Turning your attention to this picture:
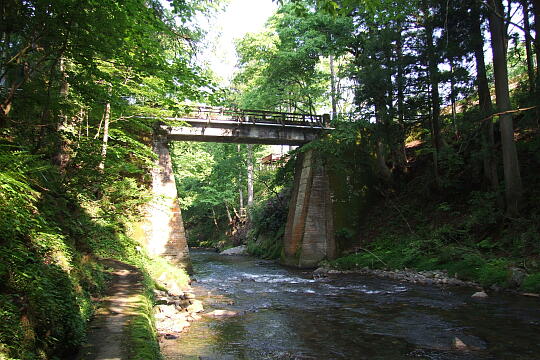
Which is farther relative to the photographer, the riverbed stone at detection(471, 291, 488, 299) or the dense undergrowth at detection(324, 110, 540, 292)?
the dense undergrowth at detection(324, 110, 540, 292)

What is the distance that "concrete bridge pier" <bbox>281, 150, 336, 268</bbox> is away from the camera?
2091 centimetres

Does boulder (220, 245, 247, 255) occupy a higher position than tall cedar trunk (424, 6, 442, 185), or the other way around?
tall cedar trunk (424, 6, 442, 185)

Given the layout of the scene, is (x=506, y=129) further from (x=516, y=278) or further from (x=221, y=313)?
(x=221, y=313)

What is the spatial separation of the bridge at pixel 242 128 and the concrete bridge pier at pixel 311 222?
1647 mm

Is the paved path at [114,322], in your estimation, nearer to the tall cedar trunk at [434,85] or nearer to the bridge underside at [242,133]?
the bridge underside at [242,133]

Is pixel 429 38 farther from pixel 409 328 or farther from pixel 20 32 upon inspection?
pixel 20 32

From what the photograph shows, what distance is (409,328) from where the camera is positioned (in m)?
8.20

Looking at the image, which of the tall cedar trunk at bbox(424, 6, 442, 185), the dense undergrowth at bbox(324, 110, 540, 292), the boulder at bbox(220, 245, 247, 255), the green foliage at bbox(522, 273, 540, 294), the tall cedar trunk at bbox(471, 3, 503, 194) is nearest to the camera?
the green foliage at bbox(522, 273, 540, 294)

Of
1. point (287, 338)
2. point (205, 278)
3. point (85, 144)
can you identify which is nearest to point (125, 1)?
point (85, 144)

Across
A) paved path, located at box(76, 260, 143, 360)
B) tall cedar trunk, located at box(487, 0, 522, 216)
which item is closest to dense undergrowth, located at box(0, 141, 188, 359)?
paved path, located at box(76, 260, 143, 360)

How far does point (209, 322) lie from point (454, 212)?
12.8 m

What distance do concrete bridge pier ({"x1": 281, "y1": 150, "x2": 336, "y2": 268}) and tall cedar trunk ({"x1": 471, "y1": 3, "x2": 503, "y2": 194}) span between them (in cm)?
849

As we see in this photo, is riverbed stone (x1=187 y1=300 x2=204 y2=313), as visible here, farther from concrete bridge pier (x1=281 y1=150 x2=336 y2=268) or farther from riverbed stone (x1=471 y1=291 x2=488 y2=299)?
concrete bridge pier (x1=281 y1=150 x2=336 y2=268)

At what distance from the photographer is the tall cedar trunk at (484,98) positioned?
14992mm
